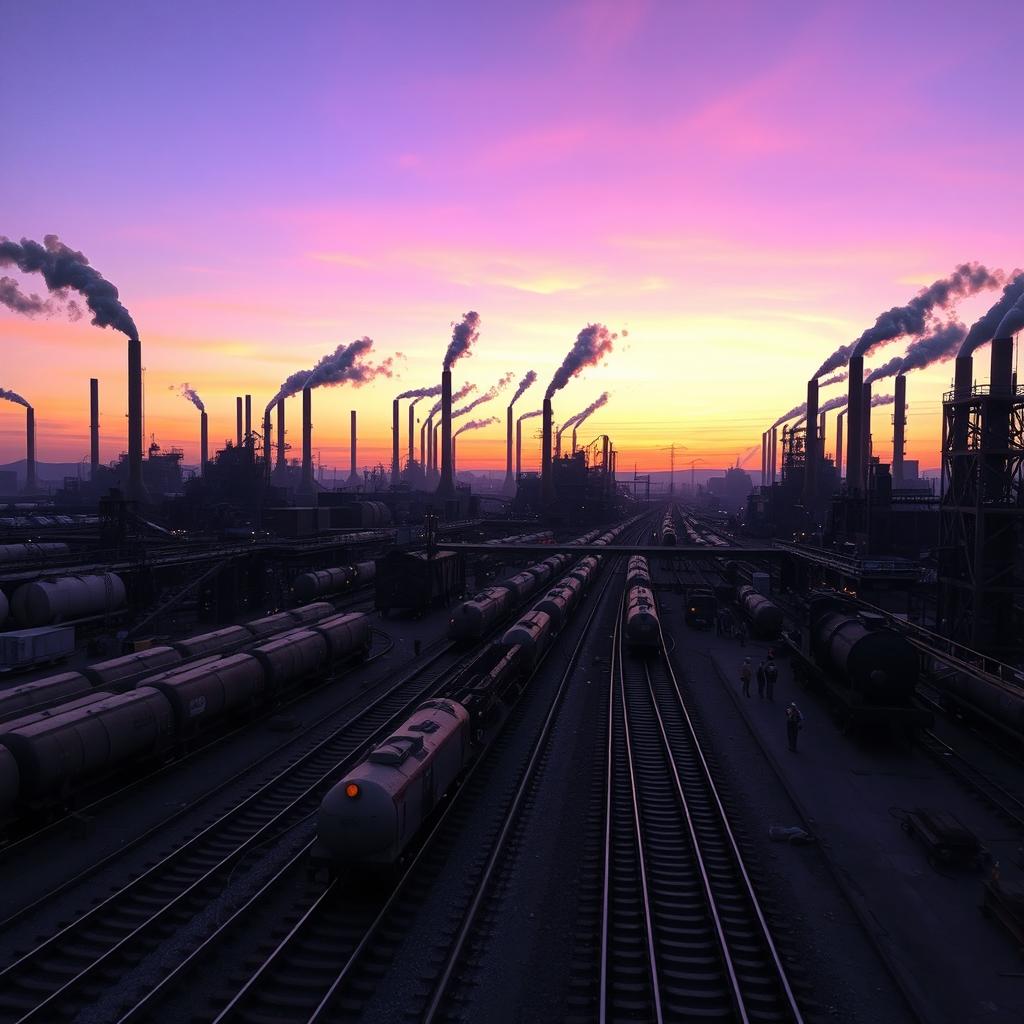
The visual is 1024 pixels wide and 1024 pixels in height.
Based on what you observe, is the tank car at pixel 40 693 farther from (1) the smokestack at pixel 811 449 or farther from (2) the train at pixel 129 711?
(1) the smokestack at pixel 811 449

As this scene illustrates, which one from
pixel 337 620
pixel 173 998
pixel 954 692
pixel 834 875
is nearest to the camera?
pixel 173 998

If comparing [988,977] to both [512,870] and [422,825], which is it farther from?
[422,825]

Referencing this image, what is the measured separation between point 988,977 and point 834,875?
3.11 meters

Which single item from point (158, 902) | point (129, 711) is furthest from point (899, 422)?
point (158, 902)

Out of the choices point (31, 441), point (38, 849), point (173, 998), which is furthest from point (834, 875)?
point (31, 441)

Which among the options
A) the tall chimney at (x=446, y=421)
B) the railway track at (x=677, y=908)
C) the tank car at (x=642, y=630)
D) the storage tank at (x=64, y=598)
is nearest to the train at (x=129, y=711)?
the railway track at (x=677, y=908)

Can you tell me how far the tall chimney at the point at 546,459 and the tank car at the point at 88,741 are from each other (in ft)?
274

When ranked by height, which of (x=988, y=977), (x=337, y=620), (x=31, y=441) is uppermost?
(x=31, y=441)

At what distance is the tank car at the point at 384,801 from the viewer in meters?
12.8

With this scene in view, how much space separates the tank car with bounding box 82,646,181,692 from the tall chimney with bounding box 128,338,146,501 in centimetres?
4178

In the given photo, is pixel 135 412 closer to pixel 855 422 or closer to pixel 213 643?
pixel 213 643

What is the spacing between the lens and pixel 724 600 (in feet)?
163

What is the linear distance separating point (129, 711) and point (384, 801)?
832 cm

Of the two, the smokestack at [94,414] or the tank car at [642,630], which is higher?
the smokestack at [94,414]
